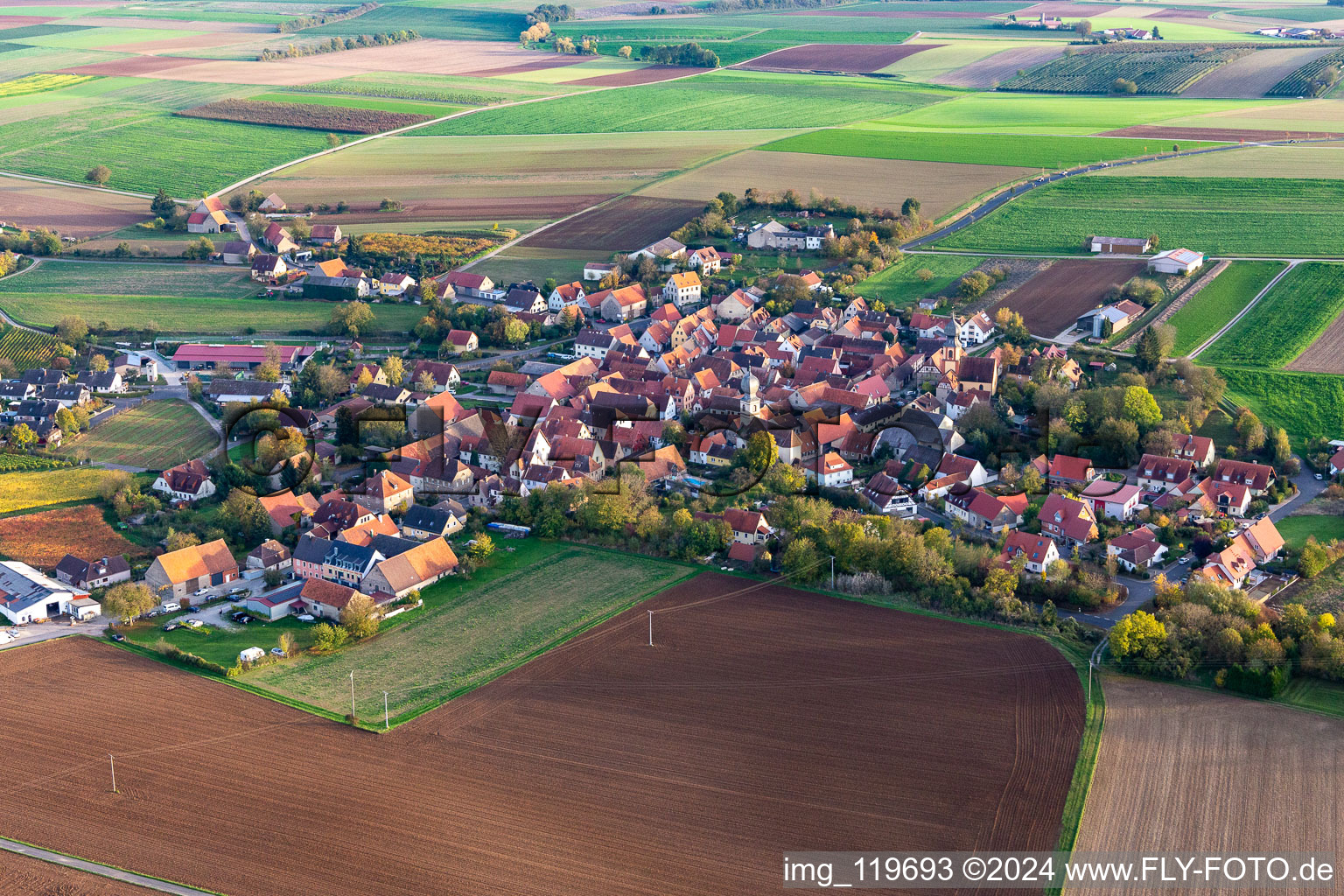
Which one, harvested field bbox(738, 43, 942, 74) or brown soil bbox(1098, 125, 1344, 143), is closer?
brown soil bbox(1098, 125, 1344, 143)

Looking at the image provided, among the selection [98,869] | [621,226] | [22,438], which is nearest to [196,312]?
[22,438]

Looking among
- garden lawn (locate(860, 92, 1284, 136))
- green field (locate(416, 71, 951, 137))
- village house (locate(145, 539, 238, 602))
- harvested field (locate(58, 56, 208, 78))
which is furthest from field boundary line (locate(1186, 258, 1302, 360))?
harvested field (locate(58, 56, 208, 78))

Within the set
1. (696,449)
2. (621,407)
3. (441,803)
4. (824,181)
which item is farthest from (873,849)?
(824,181)

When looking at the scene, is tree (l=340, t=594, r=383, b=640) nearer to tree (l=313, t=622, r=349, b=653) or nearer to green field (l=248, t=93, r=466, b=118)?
tree (l=313, t=622, r=349, b=653)

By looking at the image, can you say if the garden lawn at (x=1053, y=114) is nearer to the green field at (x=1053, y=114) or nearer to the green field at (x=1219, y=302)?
the green field at (x=1053, y=114)

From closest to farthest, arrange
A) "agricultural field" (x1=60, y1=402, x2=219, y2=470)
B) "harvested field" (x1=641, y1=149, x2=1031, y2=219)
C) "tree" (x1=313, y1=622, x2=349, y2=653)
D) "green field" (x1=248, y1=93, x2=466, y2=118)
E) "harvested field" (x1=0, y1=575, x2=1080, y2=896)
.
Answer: "harvested field" (x1=0, y1=575, x2=1080, y2=896), "tree" (x1=313, y1=622, x2=349, y2=653), "agricultural field" (x1=60, y1=402, x2=219, y2=470), "harvested field" (x1=641, y1=149, x2=1031, y2=219), "green field" (x1=248, y1=93, x2=466, y2=118)

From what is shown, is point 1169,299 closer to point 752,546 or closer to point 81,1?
point 752,546
